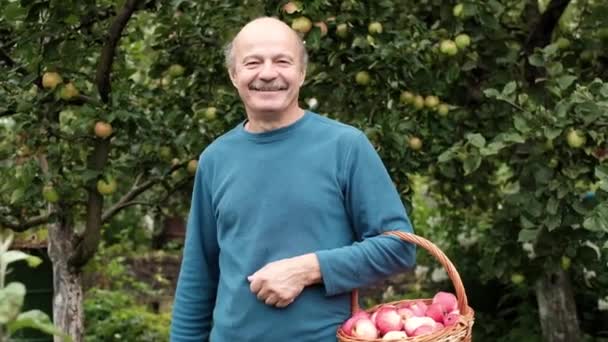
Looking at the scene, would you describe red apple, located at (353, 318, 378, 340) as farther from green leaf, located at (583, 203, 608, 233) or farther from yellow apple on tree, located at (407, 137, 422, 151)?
yellow apple on tree, located at (407, 137, 422, 151)

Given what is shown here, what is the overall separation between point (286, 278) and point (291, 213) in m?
0.14

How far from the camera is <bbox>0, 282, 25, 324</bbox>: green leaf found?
112 cm

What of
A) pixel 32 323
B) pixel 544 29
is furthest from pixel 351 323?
pixel 544 29

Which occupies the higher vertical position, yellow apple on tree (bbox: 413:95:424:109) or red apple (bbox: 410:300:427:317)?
yellow apple on tree (bbox: 413:95:424:109)

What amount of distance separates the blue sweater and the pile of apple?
0.08 m

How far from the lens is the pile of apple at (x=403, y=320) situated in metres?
2.01

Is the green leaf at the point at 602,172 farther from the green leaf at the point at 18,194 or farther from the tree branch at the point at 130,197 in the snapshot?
the green leaf at the point at 18,194

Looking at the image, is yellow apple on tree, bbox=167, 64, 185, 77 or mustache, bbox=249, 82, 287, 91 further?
yellow apple on tree, bbox=167, 64, 185, 77

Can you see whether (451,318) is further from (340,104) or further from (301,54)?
(340,104)

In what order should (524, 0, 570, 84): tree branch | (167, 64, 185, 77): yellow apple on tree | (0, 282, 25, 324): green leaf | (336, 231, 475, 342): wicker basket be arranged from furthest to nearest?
1. (524, 0, 570, 84): tree branch
2. (167, 64, 185, 77): yellow apple on tree
3. (336, 231, 475, 342): wicker basket
4. (0, 282, 25, 324): green leaf

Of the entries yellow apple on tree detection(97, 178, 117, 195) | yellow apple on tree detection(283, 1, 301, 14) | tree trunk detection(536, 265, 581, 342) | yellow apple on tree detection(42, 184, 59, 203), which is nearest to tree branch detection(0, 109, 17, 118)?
yellow apple on tree detection(42, 184, 59, 203)

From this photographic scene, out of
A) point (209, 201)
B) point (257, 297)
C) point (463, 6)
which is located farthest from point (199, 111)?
point (257, 297)

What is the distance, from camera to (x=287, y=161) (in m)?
2.18

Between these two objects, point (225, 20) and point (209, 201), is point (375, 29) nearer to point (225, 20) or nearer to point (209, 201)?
point (225, 20)
